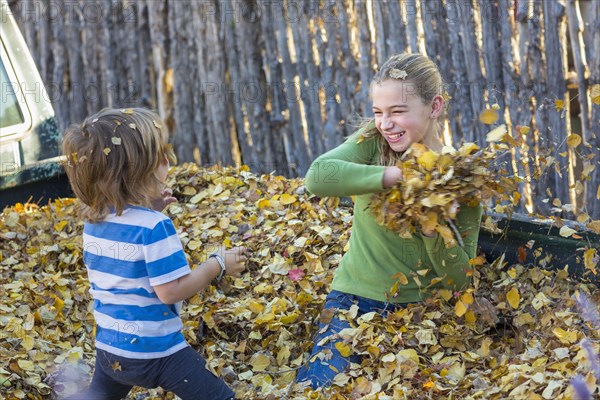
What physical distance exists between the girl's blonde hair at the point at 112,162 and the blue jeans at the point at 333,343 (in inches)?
29.8

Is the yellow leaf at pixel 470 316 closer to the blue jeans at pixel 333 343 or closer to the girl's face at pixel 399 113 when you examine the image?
the blue jeans at pixel 333 343

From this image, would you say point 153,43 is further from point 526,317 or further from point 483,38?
point 526,317

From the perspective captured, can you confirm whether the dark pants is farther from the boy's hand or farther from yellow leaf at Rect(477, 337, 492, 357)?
yellow leaf at Rect(477, 337, 492, 357)

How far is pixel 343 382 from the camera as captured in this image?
2520mm

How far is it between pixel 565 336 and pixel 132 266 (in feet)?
4.09

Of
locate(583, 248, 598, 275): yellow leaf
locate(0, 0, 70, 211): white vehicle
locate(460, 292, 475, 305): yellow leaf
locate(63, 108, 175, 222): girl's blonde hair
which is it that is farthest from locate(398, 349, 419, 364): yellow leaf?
locate(0, 0, 70, 211): white vehicle

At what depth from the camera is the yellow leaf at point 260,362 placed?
284 cm

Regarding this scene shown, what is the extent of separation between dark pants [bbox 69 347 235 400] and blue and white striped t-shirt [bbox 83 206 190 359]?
0.08 feet

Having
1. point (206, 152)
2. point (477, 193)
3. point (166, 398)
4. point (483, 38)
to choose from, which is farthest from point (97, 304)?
point (206, 152)

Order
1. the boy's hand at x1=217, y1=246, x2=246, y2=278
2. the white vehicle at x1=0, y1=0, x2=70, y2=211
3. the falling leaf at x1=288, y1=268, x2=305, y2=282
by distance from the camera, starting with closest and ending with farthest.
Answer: the boy's hand at x1=217, y1=246, x2=246, y2=278, the falling leaf at x1=288, y1=268, x2=305, y2=282, the white vehicle at x1=0, y1=0, x2=70, y2=211

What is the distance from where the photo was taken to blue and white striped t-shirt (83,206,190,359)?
91.9 inches

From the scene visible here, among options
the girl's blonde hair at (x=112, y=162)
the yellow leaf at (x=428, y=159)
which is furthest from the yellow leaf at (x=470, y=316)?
the girl's blonde hair at (x=112, y=162)

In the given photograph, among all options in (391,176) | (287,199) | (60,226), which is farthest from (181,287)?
(60,226)

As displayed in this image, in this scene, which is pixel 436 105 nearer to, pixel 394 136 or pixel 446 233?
pixel 394 136
